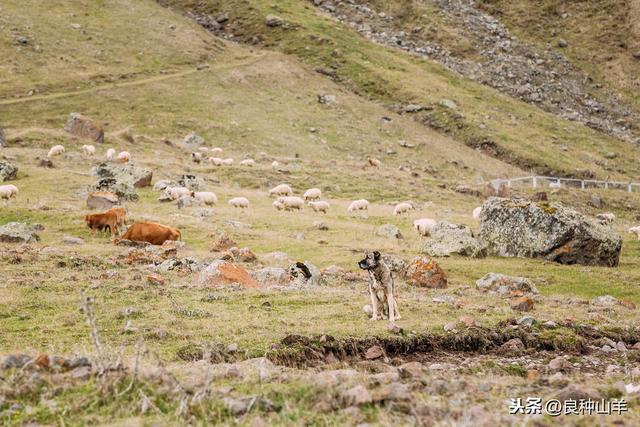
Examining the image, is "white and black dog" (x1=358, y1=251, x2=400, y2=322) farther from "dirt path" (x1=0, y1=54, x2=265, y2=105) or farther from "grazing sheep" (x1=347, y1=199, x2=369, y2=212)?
"dirt path" (x1=0, y1=54, x2=265, y2=105)

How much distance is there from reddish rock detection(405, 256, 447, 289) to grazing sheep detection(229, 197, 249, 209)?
17598 millimetres

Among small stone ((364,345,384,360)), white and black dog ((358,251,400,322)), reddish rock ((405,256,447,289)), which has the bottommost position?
reddish rock ((405,256,447,289))

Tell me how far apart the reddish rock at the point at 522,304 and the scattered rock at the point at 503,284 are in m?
3.10

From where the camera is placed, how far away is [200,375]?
388 inches

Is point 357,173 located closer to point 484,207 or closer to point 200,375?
point 484,207

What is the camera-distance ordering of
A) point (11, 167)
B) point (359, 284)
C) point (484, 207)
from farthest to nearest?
1. point (11, 167)
2. point (484, 207)
3. point (359, 284)

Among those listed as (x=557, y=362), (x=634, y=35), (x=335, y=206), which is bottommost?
(x=335, y=206)

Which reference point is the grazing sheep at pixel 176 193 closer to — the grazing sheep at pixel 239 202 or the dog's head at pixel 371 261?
the grazing sheep at pixel 239 202

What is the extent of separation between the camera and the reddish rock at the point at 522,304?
2008 centimetres

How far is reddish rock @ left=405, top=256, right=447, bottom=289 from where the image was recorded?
2434cm

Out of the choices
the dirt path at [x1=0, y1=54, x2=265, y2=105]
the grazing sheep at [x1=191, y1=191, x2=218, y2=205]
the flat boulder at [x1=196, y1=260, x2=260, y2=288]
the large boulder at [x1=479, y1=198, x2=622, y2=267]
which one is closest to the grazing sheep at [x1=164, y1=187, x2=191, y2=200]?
the grazing sheep at [x1=191, y1=191, x2=218, y2=205]

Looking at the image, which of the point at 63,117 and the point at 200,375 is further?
the point at 63,117

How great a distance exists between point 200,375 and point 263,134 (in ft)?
198

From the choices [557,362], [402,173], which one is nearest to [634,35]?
[402,173]
